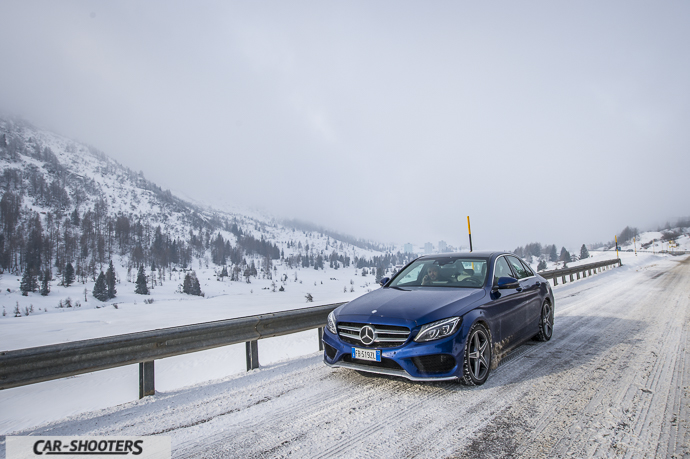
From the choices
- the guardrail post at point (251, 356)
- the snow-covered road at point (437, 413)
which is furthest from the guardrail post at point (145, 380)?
the guardrail post at point (251, 356)

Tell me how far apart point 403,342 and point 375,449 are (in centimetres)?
113

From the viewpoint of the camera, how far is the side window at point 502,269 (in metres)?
5.13

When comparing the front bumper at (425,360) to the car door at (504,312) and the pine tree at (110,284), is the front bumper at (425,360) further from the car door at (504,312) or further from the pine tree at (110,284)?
the pine tree at (110,284)

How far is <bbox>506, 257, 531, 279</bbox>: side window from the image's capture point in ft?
19.1

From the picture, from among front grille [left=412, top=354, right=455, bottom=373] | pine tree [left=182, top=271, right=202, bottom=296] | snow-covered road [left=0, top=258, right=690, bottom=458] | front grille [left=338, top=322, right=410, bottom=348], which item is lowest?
pine tree [left=182, top=271, right=202, bottom=296]

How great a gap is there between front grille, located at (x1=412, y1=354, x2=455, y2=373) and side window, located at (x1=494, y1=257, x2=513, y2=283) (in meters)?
1.82

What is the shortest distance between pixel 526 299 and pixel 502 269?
63 cm

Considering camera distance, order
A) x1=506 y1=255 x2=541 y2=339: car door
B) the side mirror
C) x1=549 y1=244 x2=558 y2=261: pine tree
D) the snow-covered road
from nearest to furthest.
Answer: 1. the snow-covered road
2. the side mirror
3. x1=506 y1=255 x2=541 y2=339: car door
4. x1=549 y1=244 x2=558 y2=261: pine tree

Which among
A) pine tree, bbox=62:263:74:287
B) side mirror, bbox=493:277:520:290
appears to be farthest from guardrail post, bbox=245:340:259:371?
pine tree, bbox=62:263:74:287

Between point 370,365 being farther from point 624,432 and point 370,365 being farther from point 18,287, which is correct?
point 18,287

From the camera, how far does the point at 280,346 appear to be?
28.1m

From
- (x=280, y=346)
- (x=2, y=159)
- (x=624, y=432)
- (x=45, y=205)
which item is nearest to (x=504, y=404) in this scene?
(x=624, y=432)

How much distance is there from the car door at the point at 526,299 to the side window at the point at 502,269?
0.65 feet

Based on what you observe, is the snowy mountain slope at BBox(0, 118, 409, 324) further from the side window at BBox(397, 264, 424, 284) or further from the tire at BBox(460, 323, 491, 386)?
the tire at BBox(460, 323, 491, 386)
